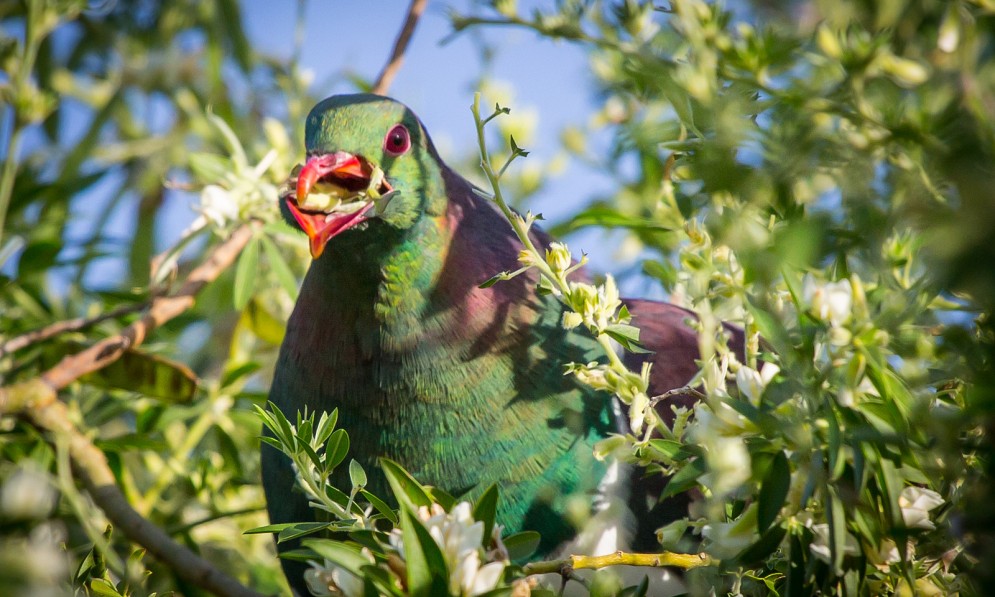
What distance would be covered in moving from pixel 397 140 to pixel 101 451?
1162 millimetres

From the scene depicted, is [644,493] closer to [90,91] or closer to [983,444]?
[983,444]

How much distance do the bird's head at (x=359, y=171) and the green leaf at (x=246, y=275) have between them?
1.39 feet

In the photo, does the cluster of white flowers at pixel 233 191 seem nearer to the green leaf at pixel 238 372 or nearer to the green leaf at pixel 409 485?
the green leaf at pixel 238 372

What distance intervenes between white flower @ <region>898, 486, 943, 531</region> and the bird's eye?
1205 mm

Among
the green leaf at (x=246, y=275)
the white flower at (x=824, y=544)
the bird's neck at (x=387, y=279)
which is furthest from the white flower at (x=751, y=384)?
the green leaf at (x=246, y=275)

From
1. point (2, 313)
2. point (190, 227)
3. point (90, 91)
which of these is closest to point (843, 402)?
point (190, 227)

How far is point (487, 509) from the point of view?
1393mm

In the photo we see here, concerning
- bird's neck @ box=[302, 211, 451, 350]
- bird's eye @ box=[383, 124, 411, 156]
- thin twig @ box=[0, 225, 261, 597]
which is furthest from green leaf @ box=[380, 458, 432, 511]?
bird's eye @ box=[383, 124, 411, 156]

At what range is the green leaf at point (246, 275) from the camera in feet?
7.66

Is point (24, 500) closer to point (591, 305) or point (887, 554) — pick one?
point (591, 305)

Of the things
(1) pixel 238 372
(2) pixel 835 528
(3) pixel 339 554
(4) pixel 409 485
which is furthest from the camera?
(1) pixel 238 372

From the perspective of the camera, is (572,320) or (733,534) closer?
(733,534)

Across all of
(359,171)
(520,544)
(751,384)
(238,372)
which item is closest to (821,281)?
(751,384)

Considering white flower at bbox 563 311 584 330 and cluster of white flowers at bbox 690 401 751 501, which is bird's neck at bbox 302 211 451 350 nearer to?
white flower at bbox 563 311 584 330
